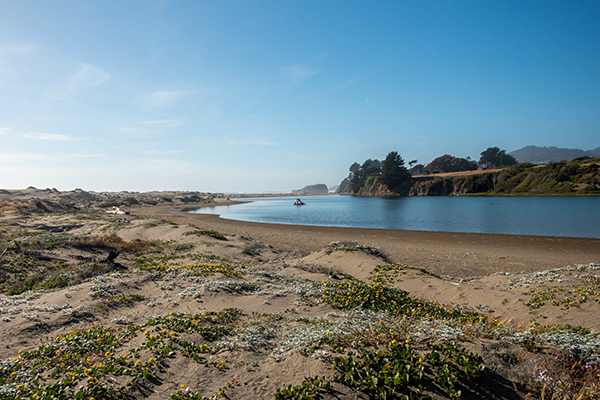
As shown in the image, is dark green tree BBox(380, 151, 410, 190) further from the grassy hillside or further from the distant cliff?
the grassy hillside

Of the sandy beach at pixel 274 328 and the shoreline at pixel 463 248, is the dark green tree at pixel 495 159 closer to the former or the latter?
the shoreline at pixel 463 248

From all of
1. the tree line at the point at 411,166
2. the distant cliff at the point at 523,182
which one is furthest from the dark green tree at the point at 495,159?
the distant cliff at the point at 523,182

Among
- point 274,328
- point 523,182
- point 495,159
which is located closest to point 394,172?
point 523,182

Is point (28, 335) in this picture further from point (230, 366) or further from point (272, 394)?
point (272, 394)

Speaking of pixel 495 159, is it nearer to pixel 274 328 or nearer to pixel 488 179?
pixel 488 179

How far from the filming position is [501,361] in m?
4.16

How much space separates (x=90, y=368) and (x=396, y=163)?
432 feet

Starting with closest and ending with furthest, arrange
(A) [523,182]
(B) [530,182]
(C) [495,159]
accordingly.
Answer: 1. (B) [530,182]
2. (A) [523,182]
3. (C) [495,159]

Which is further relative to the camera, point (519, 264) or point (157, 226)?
point (157, 226)

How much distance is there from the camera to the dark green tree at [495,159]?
486ft

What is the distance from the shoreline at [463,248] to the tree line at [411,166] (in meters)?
103

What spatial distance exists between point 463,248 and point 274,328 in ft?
64.2

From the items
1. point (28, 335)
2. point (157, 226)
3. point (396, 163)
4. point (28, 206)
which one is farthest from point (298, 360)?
point (396, 163)

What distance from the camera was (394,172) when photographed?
12462 cm
